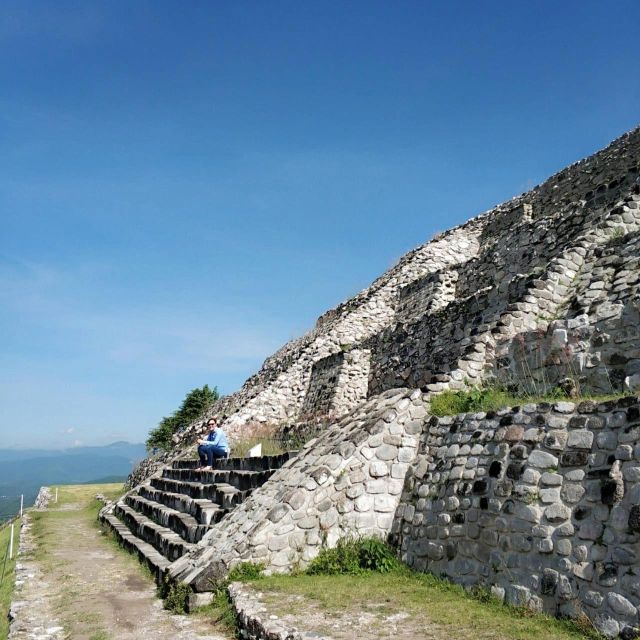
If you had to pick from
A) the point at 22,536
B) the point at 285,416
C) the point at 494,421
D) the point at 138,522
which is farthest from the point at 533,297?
the point at 22,536

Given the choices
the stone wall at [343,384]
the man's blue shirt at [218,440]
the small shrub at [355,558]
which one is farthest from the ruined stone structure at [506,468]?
the stone wall at [343,384]

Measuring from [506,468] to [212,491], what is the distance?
6.39 m

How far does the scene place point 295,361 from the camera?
19203mm

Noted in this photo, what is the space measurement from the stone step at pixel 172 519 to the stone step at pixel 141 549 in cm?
49

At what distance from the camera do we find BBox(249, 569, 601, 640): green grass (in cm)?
480

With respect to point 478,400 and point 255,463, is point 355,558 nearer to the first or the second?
point 478,400

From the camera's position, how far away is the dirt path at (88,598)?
20.8ft

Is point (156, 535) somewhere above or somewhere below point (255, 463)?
below

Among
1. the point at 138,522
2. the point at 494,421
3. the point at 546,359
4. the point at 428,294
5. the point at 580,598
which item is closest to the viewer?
the point at 580,598

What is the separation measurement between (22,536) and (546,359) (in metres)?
12.2

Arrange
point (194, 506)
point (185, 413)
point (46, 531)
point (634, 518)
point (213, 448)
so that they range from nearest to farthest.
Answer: point (634, 518) < point (194, 506) < point (213, 448) < point (46, 531) < point (185, 413)

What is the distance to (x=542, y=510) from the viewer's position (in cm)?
545

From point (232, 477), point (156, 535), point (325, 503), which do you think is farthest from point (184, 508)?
point (325, 503)

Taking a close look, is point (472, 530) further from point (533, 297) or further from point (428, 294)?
point (428, 294)
